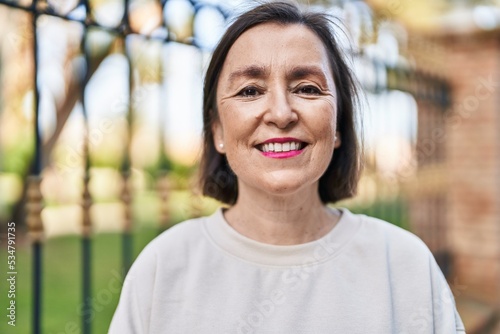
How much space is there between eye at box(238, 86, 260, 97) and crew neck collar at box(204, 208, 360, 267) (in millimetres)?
372

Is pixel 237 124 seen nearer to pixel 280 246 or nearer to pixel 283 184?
pixel 283 184

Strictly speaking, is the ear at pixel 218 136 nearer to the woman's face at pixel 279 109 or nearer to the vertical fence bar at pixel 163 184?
the woman's face at pixel 279 109

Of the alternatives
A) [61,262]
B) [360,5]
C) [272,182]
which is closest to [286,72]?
[272,182]

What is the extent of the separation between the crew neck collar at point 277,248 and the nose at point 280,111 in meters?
0.34

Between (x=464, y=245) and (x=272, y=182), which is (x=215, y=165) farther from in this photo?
(x=464, y=245)

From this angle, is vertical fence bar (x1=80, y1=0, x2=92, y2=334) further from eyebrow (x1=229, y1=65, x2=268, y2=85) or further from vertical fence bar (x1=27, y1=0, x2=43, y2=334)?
eyebrow (x1=229, y1=65, x2=268, y2=85)

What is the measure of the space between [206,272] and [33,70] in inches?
37.9

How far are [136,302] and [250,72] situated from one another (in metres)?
0.67

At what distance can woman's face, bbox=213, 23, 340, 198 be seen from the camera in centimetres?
137

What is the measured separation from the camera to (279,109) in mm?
1350

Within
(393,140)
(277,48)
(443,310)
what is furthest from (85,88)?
(393,140)

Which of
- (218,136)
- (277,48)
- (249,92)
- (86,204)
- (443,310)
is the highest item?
(277,48)

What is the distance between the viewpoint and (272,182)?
138 cm

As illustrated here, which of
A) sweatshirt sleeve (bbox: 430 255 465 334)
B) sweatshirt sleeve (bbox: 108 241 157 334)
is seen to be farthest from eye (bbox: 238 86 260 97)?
sweatshirt sleeve (bbox: 430 255 465 334)
